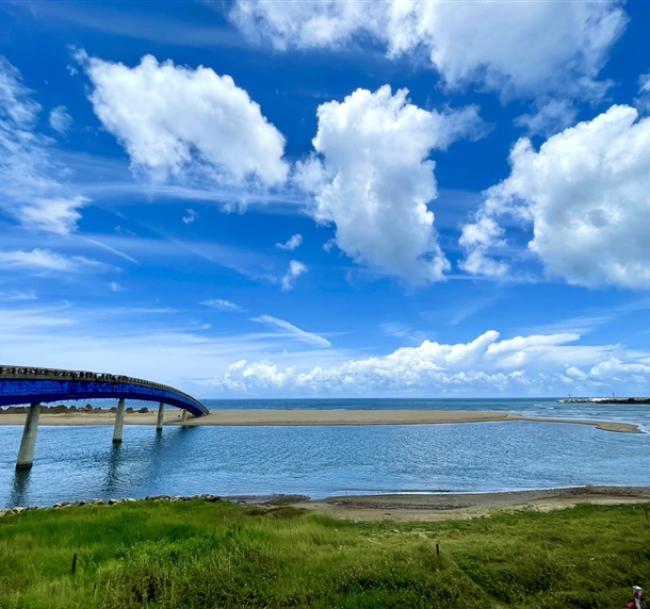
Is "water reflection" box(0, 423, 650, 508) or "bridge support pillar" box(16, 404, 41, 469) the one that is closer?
"water reflection" box(0, 423, 650, 508)

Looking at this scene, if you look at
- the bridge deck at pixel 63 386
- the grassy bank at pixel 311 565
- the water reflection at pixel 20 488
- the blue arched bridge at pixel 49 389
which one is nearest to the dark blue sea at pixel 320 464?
the water reflection at pixel 20 488

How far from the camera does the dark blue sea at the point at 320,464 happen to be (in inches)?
1422

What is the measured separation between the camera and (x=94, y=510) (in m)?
24.3

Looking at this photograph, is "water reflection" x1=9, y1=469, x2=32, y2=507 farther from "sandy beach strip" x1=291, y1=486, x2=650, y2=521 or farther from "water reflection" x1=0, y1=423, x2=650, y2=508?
"sandy beach strip" x1=291, y1=486, x2=650, y2=521

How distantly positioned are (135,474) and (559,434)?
2634 inches

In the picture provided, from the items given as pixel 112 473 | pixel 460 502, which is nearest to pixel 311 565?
pixel 460 502

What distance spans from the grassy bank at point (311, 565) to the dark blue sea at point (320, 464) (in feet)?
51.8

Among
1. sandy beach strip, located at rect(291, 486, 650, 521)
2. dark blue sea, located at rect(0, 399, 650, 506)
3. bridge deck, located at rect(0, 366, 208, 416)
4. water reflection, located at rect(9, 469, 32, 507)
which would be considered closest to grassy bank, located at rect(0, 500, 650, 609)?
sandy beach strip, located at rect(291, 486, 650, 521)

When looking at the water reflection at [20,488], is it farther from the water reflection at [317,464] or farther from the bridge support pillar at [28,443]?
the bridge support pillar at [28,443]

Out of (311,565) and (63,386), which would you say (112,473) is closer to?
(63,386)

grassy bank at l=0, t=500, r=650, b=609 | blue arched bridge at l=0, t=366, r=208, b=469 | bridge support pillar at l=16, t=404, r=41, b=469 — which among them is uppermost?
blue arched bridge at l=0, t=366, r=208, b=469

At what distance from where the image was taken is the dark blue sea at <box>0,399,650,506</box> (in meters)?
36.1

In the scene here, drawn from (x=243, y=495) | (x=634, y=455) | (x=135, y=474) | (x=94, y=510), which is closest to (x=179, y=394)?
(x=135, y=474)

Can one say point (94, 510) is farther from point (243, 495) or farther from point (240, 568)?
point (240, 568)
